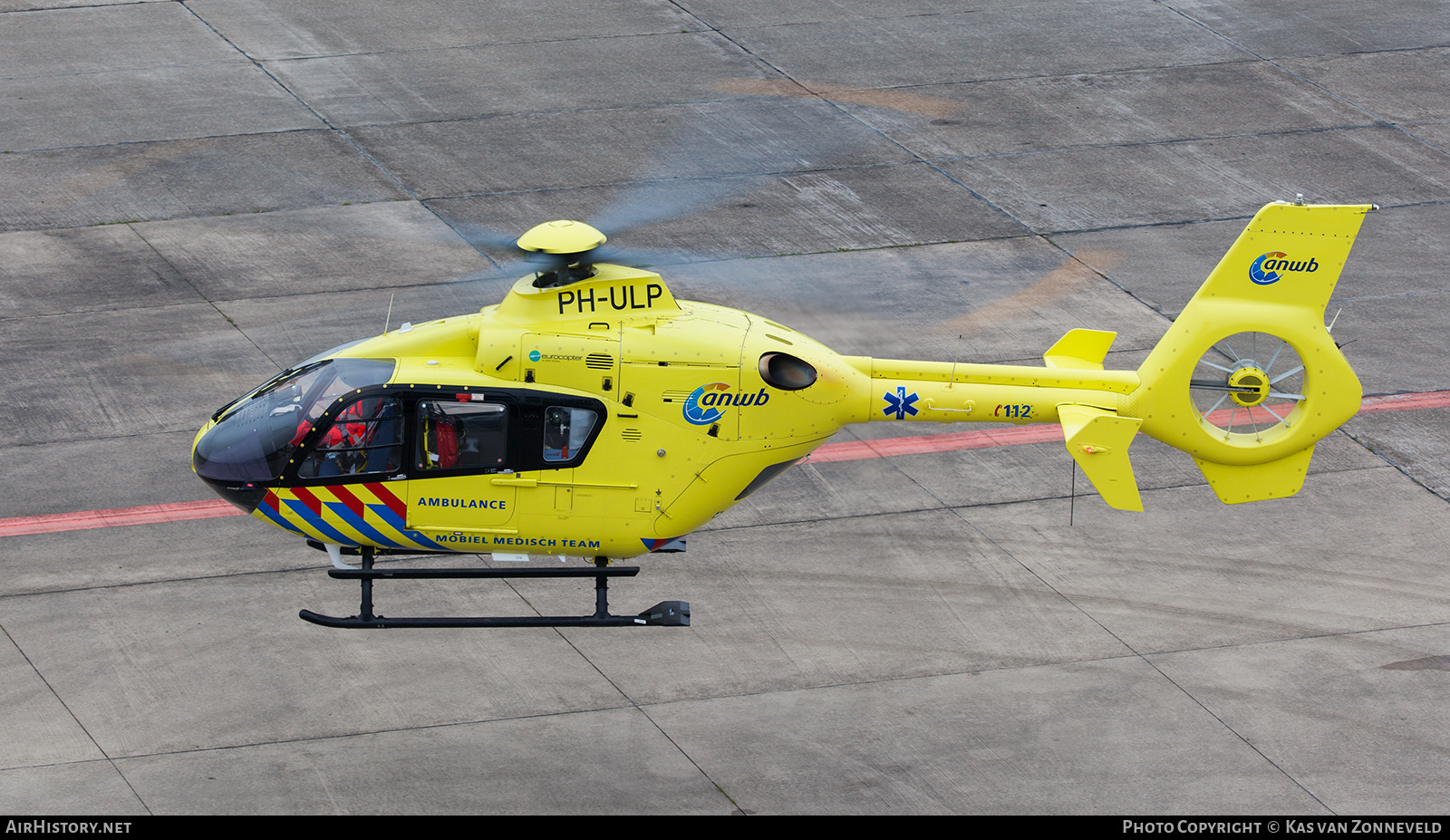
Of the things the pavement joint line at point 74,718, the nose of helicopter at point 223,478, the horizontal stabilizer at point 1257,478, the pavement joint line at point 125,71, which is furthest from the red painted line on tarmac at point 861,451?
the pavement joint line at point 125,71

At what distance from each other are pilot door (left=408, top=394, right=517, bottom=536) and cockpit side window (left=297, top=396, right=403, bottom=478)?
0.19 meters

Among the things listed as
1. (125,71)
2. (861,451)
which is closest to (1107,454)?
(861,451)

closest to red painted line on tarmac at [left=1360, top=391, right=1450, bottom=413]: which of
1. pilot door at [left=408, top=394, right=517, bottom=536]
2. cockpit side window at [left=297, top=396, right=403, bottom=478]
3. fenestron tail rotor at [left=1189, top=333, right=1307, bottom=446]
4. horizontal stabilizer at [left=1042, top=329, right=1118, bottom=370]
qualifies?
fenestron tail rotor at [left=1189, top=333, right=1307, bottom=446]

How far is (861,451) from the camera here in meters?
18.0

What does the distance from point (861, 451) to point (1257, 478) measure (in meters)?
5.16

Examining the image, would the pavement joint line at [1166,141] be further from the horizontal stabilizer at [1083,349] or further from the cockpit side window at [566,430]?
the cockpit side window at [566,430]

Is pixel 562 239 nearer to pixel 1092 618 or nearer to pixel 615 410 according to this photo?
pixel 615 410

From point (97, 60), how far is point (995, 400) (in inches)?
816

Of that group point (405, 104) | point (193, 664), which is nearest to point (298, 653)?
point (193, 664)

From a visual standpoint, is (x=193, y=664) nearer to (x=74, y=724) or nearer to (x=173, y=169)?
(x=74, y=724)

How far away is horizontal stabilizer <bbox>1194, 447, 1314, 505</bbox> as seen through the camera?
1375cm

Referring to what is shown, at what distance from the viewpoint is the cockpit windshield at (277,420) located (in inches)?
511

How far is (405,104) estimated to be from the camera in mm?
26609

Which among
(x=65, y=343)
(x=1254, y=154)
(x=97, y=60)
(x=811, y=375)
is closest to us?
(x=811, y=375)
